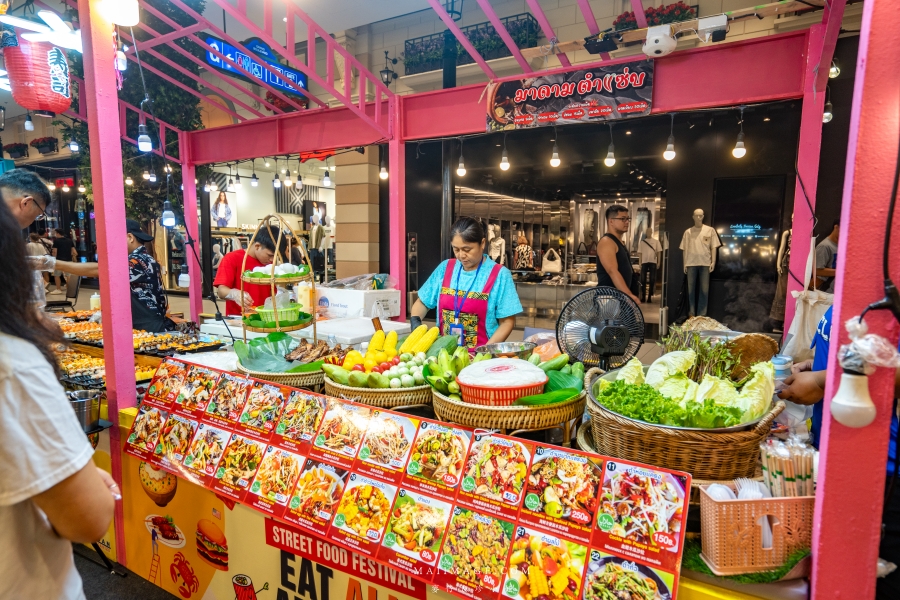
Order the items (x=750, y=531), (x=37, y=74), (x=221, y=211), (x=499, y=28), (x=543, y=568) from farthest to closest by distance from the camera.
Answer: (x=221, y=211)
(x=499, y=28)
(x=37, y=74)
(x=543, y=568)
(x=750, y=531)

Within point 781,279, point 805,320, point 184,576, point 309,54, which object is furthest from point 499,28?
point 781,279

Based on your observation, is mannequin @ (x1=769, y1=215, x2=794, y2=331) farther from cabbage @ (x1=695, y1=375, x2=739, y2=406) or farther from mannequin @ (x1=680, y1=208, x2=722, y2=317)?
cabbage @ (x1=695, y1=375, x2=739, y2=406)

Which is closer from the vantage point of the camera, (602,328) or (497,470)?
(497,470)

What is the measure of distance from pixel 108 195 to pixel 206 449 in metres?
1.34

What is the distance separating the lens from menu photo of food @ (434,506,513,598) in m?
1.42

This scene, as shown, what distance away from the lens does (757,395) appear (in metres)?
1.57

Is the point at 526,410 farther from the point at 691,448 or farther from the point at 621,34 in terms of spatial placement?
the point at 621,34

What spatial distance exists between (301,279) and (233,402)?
0.88 m

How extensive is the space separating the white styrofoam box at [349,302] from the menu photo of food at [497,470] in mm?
3737

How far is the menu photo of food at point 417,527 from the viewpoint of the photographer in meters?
1.53

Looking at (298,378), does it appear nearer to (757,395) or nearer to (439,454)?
(439,454)

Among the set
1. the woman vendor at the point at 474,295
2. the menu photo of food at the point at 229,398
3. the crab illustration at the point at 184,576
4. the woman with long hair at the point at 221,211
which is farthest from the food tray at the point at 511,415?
the woman with long hair at the point at 221,211

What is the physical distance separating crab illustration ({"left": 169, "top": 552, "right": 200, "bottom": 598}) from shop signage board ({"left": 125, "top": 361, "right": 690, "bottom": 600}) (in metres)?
0.56

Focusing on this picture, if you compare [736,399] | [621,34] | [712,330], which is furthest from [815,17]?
[736,399]
